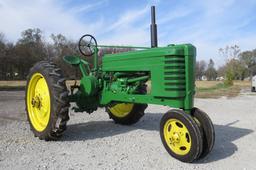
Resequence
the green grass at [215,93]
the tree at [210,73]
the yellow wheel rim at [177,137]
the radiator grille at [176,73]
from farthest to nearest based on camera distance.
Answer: the tree at [210,73] → the green grass at [215,93] → the radiator grille at [176,73] → the yellow wheel rim at [177,137]

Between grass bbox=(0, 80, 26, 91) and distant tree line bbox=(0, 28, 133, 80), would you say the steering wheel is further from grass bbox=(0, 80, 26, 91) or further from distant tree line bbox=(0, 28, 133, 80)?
distant tree line bbox=(0, 28, 133, 80)

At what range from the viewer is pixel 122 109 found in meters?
7.64

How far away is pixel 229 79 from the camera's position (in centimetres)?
3647

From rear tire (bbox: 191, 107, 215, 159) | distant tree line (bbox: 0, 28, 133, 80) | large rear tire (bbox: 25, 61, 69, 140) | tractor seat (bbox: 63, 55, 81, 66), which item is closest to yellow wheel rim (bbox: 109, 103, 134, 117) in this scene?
tractor seat (bbox: 63, 55, 81, 66)

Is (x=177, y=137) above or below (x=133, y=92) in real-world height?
below

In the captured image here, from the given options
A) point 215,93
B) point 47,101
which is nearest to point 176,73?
point 47,101

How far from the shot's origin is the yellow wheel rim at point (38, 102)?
6.18 m

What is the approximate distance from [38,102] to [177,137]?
3.11 meters

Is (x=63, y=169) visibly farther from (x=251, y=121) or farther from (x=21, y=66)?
(x=21, y=66)

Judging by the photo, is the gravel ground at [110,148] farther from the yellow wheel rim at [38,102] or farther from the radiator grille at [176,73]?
the radiator grille at [176,73]

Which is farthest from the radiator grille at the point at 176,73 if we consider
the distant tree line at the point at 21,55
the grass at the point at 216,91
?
the distant tree line at the point at 21,55

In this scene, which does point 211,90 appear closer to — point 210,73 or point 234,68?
point 234,68

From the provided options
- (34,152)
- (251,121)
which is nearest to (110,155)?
(34,152)

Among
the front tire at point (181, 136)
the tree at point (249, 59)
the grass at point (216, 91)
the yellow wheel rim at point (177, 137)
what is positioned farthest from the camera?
the tree at point (249, 59)
